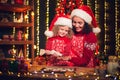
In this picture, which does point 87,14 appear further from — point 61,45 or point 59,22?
point 61,45


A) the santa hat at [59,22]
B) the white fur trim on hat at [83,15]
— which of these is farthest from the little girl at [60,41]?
the white fur trim on hat at [83,15]

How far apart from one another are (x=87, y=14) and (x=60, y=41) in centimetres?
59

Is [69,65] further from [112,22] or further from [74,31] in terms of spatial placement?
[112,22]

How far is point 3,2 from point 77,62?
4.73 feet

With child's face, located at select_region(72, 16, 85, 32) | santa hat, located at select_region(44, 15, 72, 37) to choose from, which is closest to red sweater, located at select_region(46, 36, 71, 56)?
santa hat, located at select_region(44, 15, 72, 37)

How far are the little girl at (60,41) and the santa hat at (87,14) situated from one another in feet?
0.62

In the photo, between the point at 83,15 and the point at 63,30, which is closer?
the point at 83,15

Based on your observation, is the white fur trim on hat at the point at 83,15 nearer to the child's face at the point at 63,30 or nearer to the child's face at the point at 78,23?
the child's face at the point at 78,23

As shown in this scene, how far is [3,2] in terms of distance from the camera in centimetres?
468

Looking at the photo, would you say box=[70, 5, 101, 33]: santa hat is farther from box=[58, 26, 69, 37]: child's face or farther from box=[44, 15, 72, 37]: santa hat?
box=[58, 26, 69, 37]: child's face

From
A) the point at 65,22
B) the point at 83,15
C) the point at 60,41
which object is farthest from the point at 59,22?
the point at 83,15

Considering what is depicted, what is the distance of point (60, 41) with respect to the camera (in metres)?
4.81

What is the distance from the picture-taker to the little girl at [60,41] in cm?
479

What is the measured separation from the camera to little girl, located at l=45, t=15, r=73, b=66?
189 inches
